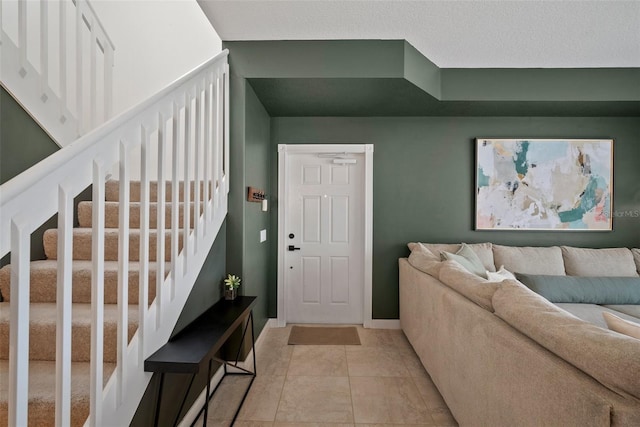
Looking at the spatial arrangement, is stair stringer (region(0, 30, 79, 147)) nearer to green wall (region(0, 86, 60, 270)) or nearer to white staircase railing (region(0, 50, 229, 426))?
green wall (region(0, 86, 60, 270))

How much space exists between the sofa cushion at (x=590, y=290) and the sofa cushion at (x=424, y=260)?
89cm

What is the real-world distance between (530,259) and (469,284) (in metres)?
1.74

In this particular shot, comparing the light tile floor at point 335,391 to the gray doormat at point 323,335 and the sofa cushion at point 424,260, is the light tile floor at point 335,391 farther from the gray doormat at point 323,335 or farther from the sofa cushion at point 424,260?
the sofa cushion at point 424,260

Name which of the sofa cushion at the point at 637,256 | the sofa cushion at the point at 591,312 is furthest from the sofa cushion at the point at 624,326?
the sofa cushion at the point at 637,256

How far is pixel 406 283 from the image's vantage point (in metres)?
2.97

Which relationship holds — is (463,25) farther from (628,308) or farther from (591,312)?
(628,308)

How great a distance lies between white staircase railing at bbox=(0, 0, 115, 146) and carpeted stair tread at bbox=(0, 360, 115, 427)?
4.51ft

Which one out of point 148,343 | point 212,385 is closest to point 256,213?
point 212,385

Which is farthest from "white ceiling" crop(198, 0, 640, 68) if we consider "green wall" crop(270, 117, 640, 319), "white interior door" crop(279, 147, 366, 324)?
"white interior door" crop(279, 147, 366, 324)

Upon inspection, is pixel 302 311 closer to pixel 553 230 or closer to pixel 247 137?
pixel 247 137

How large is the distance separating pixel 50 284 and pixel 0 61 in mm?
1244

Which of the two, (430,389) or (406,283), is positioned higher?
(406,283)

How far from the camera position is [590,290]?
258cm

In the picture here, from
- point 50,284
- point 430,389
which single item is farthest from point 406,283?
point 50,284
